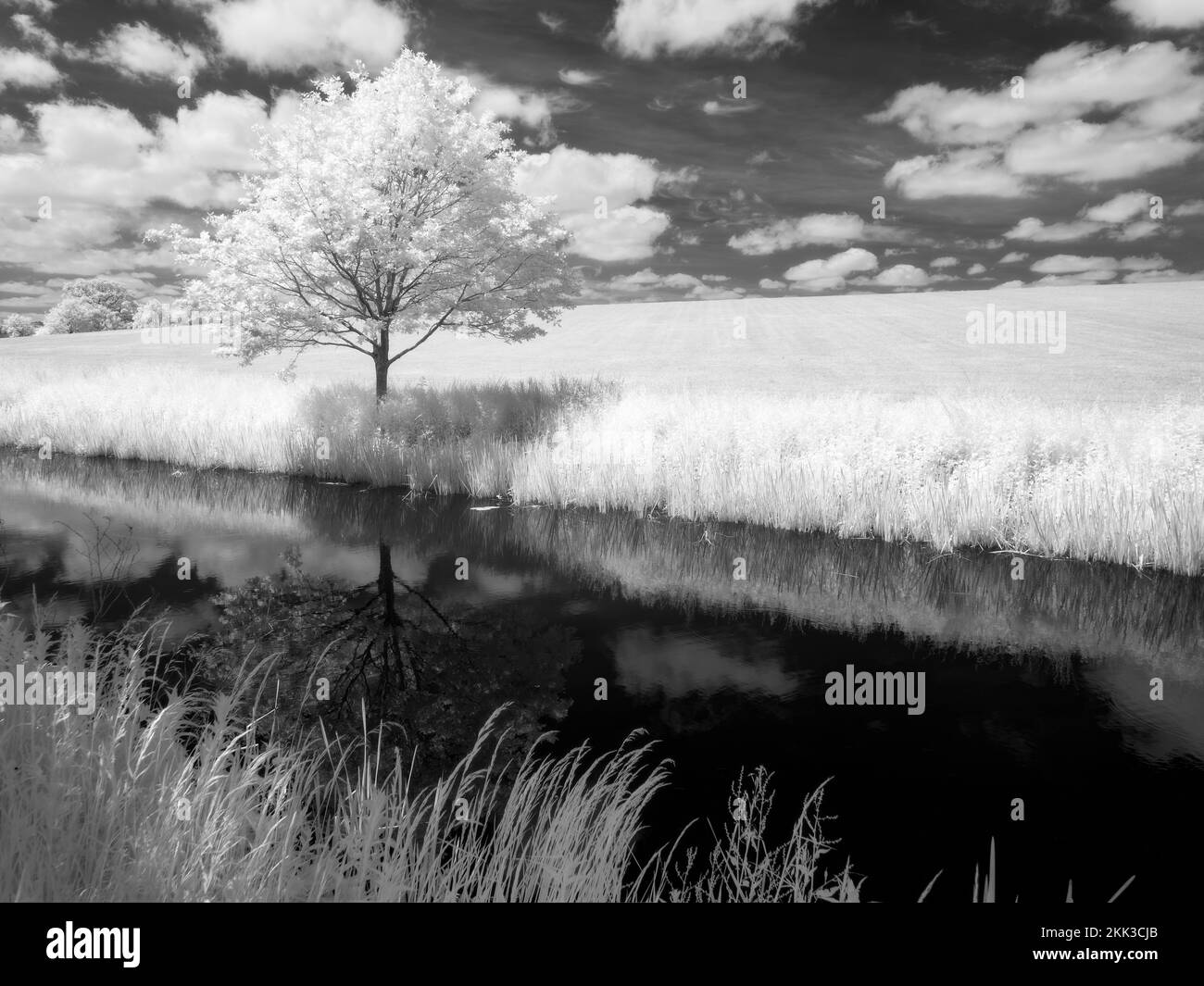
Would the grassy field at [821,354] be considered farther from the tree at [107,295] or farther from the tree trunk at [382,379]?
the tree at [107,295]

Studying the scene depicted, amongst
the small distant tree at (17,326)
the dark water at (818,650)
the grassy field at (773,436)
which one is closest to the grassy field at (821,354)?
the grassy field at (773,436)

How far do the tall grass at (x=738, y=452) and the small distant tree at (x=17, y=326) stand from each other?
8633cm

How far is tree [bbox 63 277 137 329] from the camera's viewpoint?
86875 millimetres

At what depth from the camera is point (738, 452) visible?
1595 cm

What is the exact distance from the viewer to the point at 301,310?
1881 centimetres

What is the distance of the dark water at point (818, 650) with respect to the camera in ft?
16.8

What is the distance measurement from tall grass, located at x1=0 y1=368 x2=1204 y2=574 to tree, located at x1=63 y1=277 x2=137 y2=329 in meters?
76.6

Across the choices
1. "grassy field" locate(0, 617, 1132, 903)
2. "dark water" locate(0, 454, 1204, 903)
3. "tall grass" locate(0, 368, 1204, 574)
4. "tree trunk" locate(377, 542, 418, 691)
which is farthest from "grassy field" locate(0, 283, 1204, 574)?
"grassy field" locate(0, 617, 1132, 903)

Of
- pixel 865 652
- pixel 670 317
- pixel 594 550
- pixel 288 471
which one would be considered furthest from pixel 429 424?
pixel 670 317

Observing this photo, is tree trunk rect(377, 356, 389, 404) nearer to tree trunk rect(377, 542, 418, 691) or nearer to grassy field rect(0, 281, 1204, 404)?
grassy field rect(0, 281, 1204, 404)

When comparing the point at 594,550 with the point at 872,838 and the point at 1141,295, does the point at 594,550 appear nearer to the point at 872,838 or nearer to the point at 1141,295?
Result: the point at 872,838

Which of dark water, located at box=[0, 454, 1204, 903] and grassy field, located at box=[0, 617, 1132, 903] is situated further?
dark water, located at box=[0, 454, 1204, 903]

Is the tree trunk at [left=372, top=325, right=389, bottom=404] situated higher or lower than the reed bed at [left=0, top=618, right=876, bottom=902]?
higher

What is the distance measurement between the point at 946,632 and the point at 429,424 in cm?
1431
